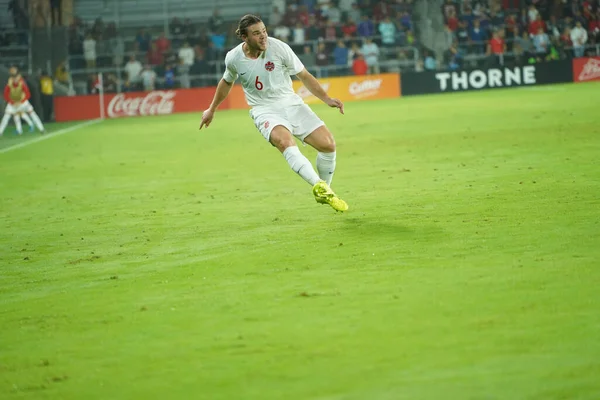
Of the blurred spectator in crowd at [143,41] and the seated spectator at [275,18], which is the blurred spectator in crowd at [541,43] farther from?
the blurred spectator in crowd at [143,41]

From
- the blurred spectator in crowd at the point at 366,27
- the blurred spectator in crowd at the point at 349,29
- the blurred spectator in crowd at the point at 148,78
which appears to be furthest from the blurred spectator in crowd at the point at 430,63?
the blurred spectator in crowd at the point at 148,78

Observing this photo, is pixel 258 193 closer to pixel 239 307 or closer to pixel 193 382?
A: pixel 239 307

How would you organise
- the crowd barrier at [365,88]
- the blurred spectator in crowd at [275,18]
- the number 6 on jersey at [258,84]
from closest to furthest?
the number 6 on jersey at [258,84]
the crowd barrier at [365,88]
the blurred spectator in crowd at [275,18]

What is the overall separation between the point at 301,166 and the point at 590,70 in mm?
30614

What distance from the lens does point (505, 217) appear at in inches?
374

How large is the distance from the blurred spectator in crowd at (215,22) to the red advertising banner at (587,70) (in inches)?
563

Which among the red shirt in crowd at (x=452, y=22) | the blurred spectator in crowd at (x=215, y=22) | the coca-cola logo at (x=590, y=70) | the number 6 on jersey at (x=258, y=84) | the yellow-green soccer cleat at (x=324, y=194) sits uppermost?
the number 6 on jersey at (x=258, y=84)

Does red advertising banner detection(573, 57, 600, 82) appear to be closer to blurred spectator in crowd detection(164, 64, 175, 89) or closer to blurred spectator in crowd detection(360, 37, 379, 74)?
blurred spectator in crowd detection(360, 37, 379, 74)

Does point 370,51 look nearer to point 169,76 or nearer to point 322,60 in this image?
point 322,60

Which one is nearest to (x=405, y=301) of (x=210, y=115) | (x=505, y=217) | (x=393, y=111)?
(x=505, y=217)

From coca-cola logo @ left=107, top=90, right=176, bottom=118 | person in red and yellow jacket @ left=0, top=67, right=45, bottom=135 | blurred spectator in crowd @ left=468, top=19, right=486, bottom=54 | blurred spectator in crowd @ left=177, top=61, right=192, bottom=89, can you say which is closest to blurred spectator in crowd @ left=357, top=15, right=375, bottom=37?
blurred spectator in crowd @ left=468, top=19, right=486, bottom=54

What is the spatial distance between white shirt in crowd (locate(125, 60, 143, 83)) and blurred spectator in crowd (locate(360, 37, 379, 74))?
29.1 feet

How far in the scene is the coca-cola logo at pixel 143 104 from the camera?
1494 inches

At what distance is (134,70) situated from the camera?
38.8m
